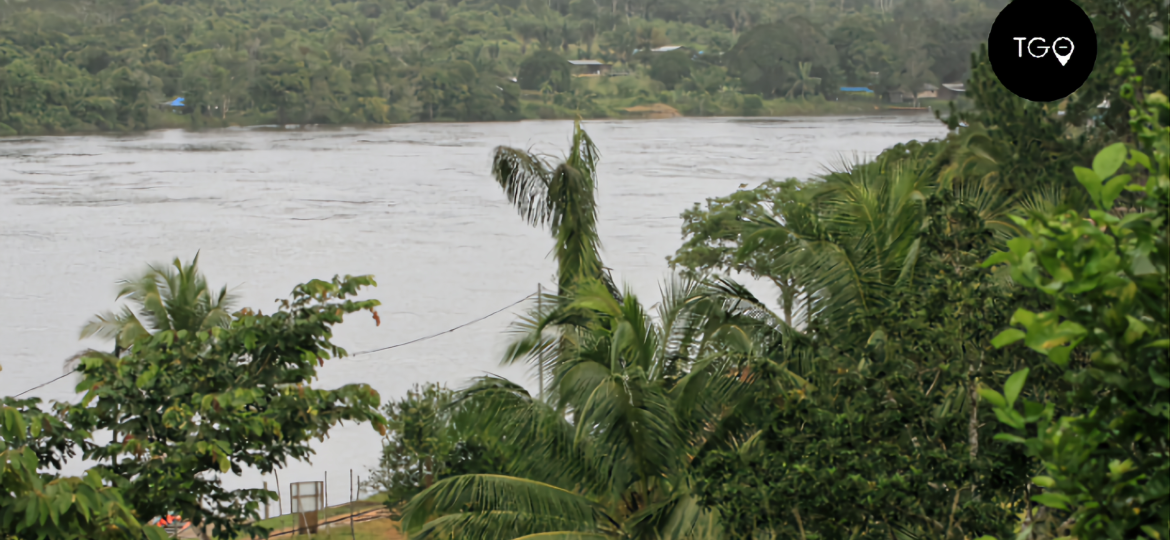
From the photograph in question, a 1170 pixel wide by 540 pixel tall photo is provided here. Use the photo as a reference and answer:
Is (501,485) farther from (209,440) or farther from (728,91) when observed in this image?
(728,91)

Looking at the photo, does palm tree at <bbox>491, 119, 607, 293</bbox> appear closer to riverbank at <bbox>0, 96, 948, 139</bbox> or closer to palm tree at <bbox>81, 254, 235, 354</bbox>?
palm tree at <bbox>81, 254, 235, 354</bbox>

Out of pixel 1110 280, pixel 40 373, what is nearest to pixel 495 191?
pixel 40 373

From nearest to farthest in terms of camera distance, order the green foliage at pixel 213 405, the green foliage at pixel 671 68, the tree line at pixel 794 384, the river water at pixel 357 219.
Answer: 1. the tree line at pixel 794 384
2. the green foliage at pixel 213 405
3. the river water at pixel 357 219
4. the green foliage at pixel 671 68

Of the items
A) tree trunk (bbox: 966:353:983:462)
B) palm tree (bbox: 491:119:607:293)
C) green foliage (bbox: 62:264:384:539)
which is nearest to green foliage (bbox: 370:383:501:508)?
palm tree (bbox: 491:119:607:293)

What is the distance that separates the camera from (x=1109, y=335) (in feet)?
6.52

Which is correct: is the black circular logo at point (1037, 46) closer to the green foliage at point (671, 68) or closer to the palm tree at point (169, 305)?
the palm tree at point (169, 305)

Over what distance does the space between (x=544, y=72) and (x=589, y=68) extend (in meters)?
10.3

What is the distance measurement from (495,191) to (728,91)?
22.1 m

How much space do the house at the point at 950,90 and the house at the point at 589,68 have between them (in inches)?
1154

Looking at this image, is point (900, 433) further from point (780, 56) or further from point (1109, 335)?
point (780, 56)

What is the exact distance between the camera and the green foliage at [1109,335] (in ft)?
6.31

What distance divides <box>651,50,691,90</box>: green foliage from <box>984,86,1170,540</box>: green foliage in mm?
85993

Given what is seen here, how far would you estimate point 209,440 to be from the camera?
624 centimetres

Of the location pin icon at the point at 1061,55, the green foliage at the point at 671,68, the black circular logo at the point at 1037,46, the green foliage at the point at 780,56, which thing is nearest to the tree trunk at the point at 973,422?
the black circular logo at the point at 1037,46
